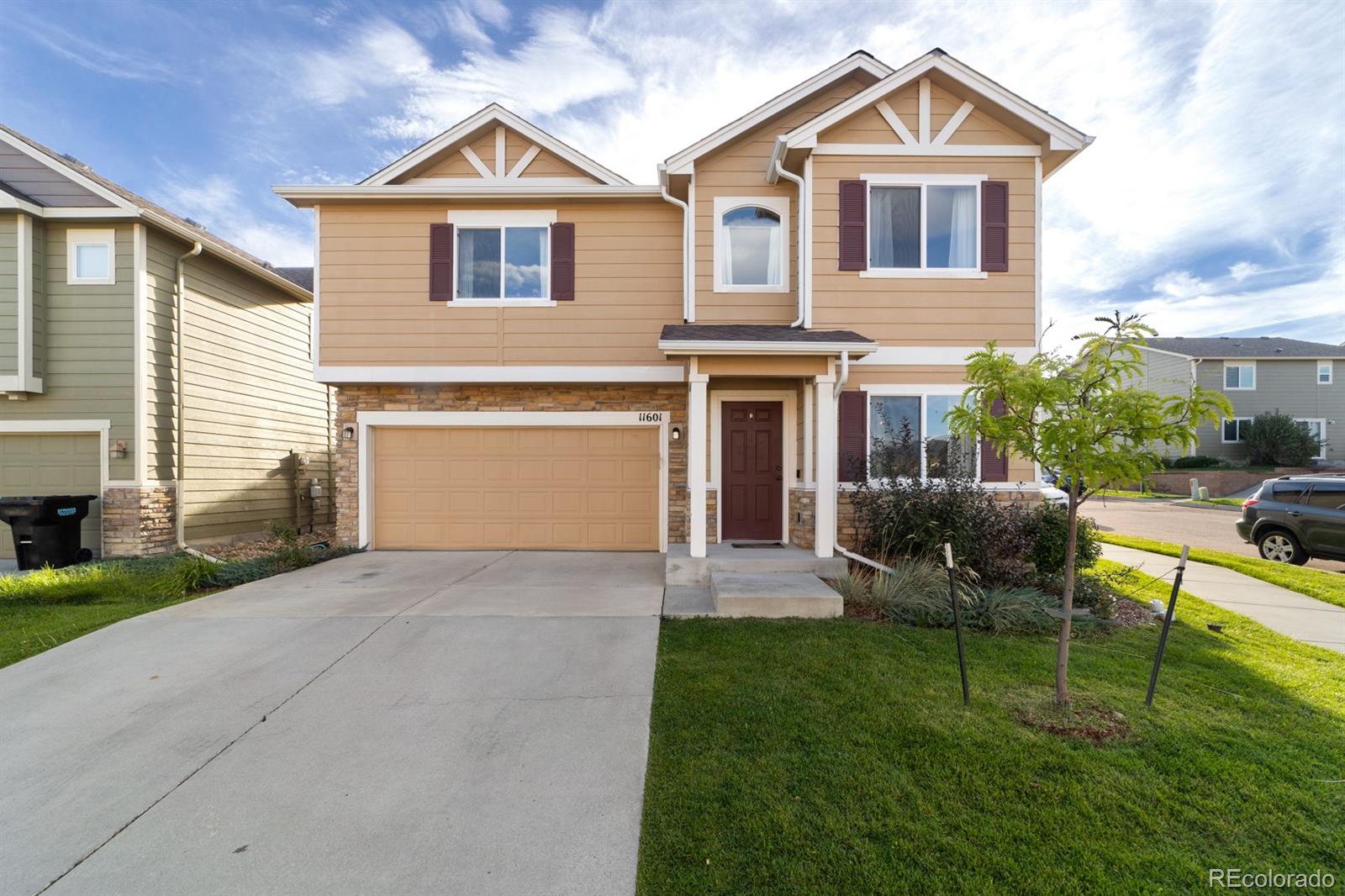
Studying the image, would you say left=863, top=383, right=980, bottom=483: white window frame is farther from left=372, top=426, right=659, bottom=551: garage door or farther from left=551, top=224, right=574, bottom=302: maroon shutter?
left=551, top=224, right=574, bottom=302: maroon shutter

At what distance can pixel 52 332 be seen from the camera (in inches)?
352

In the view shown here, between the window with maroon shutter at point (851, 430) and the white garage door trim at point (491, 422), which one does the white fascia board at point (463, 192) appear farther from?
the window with maroon shutter at point (851, 430)

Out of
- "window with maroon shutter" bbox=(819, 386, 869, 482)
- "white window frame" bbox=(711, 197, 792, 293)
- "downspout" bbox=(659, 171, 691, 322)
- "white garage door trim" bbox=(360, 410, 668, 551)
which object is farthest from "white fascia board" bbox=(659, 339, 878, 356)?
"white garage door trim" bbox=(360, 410, 668, 551)

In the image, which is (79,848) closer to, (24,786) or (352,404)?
(24,786)

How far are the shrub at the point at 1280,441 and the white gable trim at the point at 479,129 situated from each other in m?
30.0

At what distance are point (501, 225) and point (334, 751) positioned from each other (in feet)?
26.4

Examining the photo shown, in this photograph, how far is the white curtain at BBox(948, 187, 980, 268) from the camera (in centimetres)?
795

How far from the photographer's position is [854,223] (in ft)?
25.9

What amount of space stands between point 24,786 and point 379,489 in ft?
21.8

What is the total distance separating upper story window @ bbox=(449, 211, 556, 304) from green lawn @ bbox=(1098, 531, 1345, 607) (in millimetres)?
9285

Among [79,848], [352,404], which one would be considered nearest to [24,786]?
[79,848]

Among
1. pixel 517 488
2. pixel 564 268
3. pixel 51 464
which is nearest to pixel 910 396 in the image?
→ pixel 564 268

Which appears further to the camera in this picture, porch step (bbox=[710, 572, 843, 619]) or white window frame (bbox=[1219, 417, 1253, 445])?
white window frame (bbox=[1219, 417, 1253, 445])

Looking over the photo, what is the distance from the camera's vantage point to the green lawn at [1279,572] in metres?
7.15
